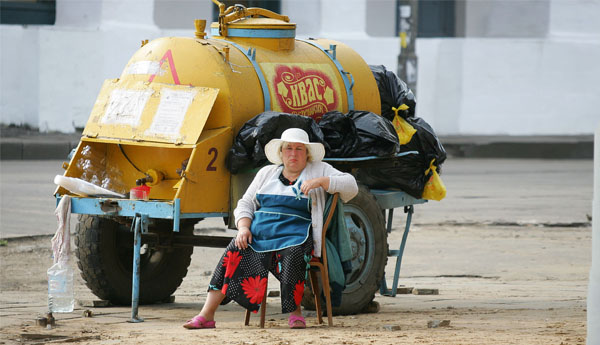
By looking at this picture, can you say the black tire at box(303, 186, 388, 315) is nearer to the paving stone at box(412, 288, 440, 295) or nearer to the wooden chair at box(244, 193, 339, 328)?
the wooden chair at box(244, 193, 339, 328)

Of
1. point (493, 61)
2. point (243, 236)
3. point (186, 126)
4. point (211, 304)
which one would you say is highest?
point (186, 126)

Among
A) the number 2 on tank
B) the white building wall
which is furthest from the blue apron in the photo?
the white building wall

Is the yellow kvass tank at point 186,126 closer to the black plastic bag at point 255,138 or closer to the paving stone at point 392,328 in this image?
the black plastic bag at point 255,138

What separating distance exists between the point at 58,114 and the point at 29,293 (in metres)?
14.5

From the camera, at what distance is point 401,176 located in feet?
27.6

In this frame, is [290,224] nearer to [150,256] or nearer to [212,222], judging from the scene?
[150,256]

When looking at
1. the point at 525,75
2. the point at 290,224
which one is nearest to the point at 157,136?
the point at 290,224

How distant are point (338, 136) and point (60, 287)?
6.93ft

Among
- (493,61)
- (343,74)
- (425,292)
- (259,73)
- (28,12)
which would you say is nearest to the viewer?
(259,73)

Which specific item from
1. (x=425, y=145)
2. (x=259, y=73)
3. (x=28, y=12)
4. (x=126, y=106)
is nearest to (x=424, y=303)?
(x=425, y=145)

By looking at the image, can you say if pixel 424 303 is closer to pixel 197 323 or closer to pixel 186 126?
pixel 197 323

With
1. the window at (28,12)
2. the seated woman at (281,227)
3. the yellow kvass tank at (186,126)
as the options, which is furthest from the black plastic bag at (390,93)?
Answer: the window at (28,12)

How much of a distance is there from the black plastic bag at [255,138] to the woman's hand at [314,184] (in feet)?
1.53

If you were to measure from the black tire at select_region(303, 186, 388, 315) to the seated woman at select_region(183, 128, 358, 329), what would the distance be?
0.71 meters
